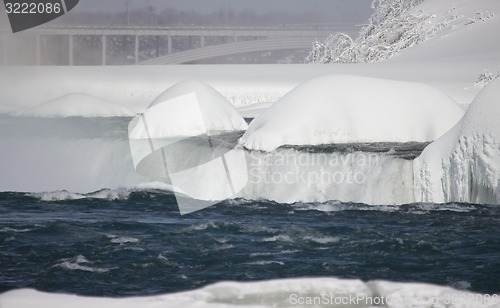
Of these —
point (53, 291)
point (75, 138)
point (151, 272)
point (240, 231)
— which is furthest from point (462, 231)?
point (75, 138)

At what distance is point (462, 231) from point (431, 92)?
6.28 meters

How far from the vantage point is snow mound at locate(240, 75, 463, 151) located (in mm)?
17703

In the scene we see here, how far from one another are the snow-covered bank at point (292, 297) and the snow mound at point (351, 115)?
7.50 metres

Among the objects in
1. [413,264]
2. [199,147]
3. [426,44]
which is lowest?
[413,264]

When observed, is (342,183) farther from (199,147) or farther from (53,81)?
(53,81)

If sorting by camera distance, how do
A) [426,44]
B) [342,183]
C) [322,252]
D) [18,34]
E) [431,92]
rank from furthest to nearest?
[18,34], [426,44], [431,92], [342,183], [322,252]

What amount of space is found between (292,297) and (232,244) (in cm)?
367

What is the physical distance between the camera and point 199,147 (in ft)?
62.0

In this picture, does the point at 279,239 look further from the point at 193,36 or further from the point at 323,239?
the point at 193,36

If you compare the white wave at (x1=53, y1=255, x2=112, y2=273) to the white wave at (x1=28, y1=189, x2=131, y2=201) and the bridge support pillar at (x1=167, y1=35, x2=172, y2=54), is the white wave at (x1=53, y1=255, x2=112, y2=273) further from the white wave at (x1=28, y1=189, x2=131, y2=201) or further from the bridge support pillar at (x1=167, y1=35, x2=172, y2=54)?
the bridge support pillar at (x1=167, y1=35, x2=172, y2=54)

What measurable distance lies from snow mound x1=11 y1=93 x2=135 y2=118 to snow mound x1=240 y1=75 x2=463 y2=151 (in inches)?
407

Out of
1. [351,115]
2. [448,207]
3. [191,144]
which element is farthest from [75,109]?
[448,207]

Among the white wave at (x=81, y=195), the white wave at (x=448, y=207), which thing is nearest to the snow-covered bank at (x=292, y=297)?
the white wave at (x=448, y=207)

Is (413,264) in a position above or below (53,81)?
below
